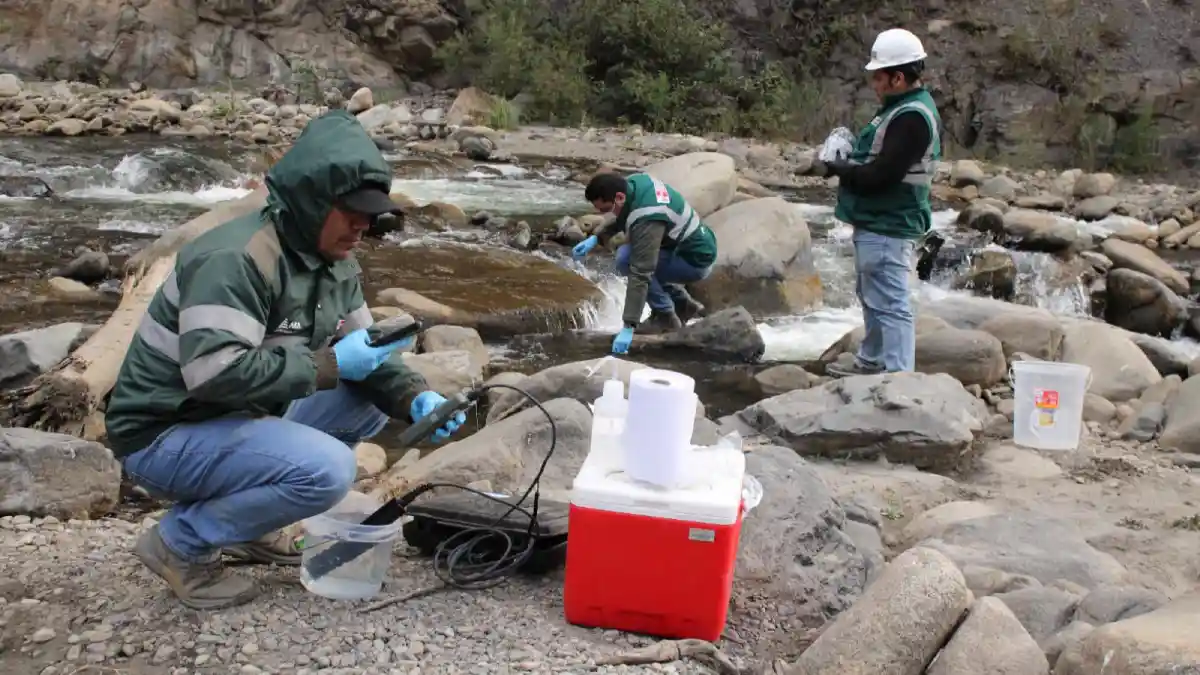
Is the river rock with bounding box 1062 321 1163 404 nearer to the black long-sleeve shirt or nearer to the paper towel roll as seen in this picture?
the black long-sleeve shirt

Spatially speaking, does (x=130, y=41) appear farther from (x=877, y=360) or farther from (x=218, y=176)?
(x=877, y=360)

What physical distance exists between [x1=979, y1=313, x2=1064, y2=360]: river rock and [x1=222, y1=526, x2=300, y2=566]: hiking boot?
5.18 m

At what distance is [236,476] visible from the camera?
289cm

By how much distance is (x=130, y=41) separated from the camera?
21.7 meters

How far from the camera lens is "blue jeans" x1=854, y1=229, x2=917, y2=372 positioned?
5828mm

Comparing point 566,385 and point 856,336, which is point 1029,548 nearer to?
point 566,385

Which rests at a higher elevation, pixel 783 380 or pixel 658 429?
pixel 658 429

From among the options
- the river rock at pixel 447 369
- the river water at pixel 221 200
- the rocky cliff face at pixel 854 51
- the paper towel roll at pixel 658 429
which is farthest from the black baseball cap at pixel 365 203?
the rocky cliff face at pixel 854 51

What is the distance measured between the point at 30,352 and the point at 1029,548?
4965 millimetres

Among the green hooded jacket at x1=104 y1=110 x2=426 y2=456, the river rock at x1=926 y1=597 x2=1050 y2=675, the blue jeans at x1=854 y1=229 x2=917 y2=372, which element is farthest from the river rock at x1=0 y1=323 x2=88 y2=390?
the river rock at x1=926 y1=597 x2=1050 y2=675

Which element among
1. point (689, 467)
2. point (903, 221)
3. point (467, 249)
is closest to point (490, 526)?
point (689, 467)

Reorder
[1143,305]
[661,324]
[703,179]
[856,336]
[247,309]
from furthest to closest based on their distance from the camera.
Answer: [703,179] < [1143,305] < [661,324] < [856,336] < [247,309]

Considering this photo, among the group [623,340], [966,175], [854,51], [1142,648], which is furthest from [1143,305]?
[854,51]

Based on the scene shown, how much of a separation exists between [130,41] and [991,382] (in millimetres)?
19638
